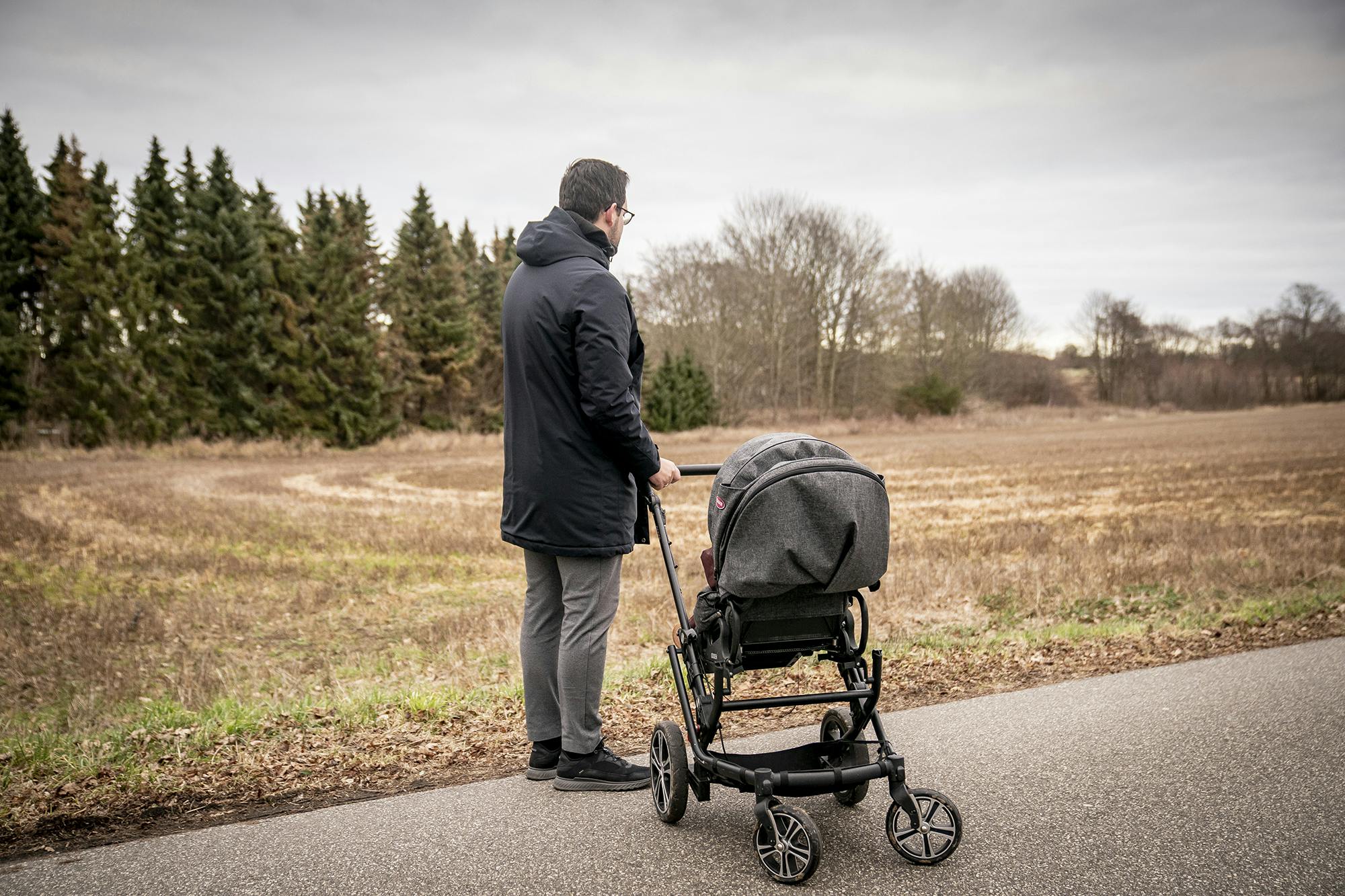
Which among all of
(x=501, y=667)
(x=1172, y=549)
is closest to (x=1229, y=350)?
(x=1172, y=549)

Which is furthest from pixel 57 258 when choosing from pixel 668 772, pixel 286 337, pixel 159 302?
pixel 668 772

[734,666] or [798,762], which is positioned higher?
[734,666]

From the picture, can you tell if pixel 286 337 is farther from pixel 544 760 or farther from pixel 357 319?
pixel 544 760

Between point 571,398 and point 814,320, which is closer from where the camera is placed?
point 571,398

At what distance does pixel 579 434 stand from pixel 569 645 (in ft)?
2.92

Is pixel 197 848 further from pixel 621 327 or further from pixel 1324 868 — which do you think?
pixel 1324 868

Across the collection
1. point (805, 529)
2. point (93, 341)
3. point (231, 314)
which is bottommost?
point (805, 529)

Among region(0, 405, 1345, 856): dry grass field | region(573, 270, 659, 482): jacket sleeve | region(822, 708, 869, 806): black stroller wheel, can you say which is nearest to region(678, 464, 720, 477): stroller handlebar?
region(573, 270, 659, 482): jacket sleeve

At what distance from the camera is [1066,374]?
3115 inches

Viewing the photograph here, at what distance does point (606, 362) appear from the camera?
11.4 feet

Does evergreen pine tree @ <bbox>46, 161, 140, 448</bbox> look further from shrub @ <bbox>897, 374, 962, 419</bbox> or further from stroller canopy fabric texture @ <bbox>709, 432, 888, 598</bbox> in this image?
shrub @ <bbox>897, 374, 962, 419</bbox>

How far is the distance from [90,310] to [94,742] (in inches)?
1428

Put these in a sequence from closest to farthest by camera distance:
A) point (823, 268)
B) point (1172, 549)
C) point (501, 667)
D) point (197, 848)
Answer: point (197, 848) → point (501, 667) → point (1172, 549) → point (823, 268)

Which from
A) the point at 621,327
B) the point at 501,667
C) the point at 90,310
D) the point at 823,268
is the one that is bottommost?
the point at 501,667
